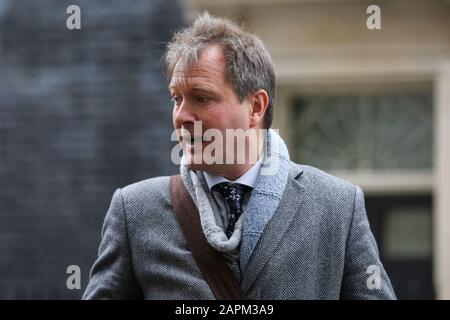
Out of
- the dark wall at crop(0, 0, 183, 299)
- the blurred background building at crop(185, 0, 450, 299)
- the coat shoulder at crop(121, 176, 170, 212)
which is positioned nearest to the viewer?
the coat shoulder at crop(121, 176, 170, 212)

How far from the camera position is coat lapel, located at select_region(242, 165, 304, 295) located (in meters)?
4.38

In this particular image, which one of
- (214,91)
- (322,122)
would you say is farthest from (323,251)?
(322,122)

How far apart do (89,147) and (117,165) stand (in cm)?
34

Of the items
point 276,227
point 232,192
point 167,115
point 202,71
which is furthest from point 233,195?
point 167,115

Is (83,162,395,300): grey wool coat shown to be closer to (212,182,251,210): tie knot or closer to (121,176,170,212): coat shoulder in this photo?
(121,176,170,212): coat shoulder

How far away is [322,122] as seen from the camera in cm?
1294

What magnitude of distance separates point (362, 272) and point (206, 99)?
0.79 metres

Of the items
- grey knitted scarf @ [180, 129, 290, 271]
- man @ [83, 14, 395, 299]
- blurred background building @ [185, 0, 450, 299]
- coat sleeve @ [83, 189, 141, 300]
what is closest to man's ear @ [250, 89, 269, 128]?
man @ [83, 14, 395, 299]

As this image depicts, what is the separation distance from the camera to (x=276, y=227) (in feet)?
14.7

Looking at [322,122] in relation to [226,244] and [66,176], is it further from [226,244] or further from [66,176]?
[226,244]

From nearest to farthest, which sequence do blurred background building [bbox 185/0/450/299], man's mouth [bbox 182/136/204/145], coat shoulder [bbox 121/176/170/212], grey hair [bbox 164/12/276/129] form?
man's mouth [bbox 182/136/204/145] < grey hair [bbox 164/12/276/129] < coat shoulder [bbox 121/176/170/212] < blurred background building [bbox 185/0/450/299]

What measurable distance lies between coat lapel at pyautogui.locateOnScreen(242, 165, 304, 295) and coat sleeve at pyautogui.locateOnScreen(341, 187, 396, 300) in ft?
0.72

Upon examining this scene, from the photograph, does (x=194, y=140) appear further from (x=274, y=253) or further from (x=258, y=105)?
(x=274, y=253)

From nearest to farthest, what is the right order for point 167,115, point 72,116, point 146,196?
point 146,196, point 167,115, point 72,116
